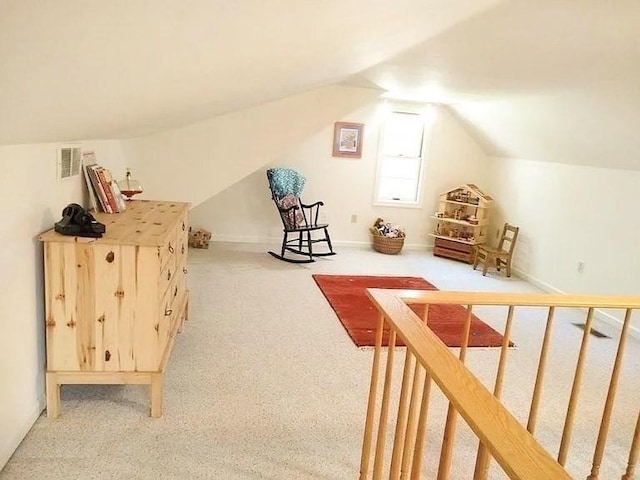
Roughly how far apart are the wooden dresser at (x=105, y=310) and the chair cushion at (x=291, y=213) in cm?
295

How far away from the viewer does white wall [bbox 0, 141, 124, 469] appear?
1827 millimetres

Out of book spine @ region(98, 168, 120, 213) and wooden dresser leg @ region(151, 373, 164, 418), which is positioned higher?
book spine @ region(98, 168, 120, 213)

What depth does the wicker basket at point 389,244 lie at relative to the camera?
5.91m

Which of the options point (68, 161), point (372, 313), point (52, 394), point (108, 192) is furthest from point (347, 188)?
point (52, 394)

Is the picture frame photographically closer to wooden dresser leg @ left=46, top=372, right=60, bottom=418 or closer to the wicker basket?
the wicker basket

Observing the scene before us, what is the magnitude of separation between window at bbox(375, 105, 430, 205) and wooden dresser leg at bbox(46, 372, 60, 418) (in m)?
4.58

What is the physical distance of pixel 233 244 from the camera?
19.0ft

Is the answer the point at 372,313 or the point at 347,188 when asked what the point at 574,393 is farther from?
the point at 347,188

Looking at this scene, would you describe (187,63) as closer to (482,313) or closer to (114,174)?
(114,174)

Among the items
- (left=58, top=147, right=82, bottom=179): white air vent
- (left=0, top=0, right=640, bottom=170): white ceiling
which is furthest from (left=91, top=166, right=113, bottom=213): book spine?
(left=0, top=0, right=640, bottom=170): white ceiling

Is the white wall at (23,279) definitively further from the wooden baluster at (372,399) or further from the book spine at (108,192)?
the wooden baluster at (372,399)

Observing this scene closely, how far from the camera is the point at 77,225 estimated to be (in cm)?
210

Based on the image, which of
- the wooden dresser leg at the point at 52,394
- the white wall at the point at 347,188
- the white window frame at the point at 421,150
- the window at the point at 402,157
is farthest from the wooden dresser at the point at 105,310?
the window at the point at 402,157

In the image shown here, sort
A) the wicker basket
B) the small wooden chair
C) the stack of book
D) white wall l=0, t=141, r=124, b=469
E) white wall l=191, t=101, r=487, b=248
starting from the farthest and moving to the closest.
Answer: the wicker basket < white wall l=191, t=101, r=487, b=248 < the small wooden chair < the stack of book < white wall l=0, t=141, r=124, b=469
